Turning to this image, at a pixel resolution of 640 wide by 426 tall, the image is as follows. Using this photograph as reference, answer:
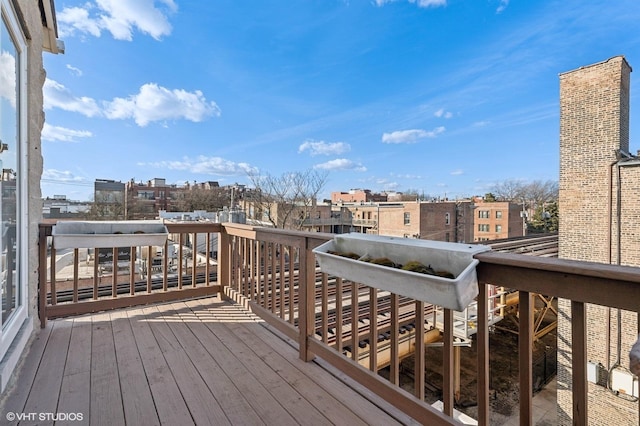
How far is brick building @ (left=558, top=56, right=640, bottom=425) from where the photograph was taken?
6289mm

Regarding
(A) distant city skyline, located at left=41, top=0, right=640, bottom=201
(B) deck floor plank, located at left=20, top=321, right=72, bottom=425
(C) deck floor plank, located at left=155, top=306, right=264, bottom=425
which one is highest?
(A) distant city skyline, located at left=41, top=0, right=640, bottom=201

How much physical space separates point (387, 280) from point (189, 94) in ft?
44.9

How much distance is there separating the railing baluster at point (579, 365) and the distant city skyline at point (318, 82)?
3.60 meters

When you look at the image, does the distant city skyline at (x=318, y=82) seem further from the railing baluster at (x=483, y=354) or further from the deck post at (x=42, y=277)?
the railing baluster at (x=483, y=354)

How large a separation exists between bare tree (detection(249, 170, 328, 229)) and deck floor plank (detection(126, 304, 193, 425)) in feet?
41.1

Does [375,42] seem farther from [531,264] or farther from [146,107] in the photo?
[531,264]

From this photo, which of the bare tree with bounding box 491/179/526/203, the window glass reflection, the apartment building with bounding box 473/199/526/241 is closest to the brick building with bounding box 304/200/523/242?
the apartment building with bounding box 473/199/526/241

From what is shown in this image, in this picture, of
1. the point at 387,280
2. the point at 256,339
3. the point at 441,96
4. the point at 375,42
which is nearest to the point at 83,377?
the point at 256,339

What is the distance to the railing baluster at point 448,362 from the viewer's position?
124 cm

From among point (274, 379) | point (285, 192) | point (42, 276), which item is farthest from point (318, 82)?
point (274, 379)

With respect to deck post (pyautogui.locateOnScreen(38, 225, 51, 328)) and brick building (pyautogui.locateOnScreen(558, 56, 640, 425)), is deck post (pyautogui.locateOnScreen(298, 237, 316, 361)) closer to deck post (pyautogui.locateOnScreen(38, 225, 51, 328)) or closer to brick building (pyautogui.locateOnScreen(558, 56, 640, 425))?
deck post (pyautogui.locateOnScreen(38, 225, 51, 328))

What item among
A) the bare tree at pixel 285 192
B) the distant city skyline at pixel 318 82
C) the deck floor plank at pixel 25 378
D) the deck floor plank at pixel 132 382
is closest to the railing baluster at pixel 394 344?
the deck floor plank at pixel 132 382

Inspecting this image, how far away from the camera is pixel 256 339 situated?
2.40m

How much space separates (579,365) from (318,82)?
14054 mm
